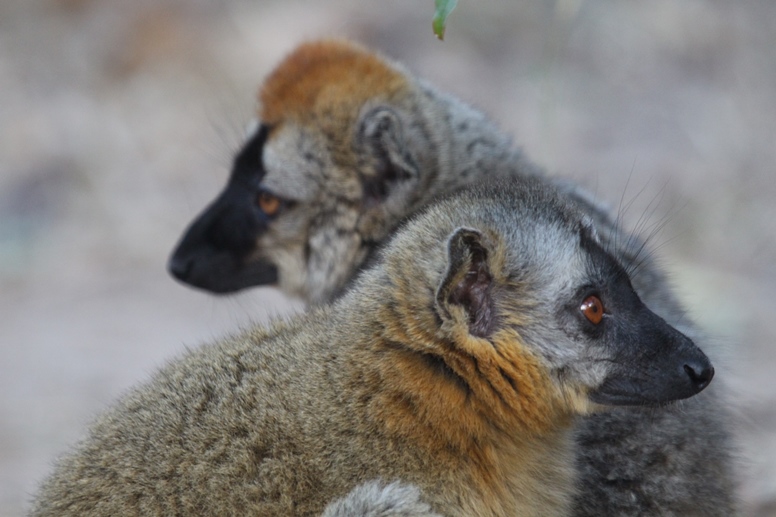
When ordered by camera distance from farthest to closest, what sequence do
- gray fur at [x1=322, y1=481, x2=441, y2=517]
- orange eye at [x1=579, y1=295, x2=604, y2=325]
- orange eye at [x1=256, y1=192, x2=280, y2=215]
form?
orange eye at [x1=256, y1=192, x2=280, y2=215]
orange eye at [x1=579, y1=295, x2=604, y2=325]
gray fur at [x1=322, y1=481, x2=441, y2=517]

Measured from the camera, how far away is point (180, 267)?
260 inches

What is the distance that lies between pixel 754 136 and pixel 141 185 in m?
8.46

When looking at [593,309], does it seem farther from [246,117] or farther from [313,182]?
[246,117]

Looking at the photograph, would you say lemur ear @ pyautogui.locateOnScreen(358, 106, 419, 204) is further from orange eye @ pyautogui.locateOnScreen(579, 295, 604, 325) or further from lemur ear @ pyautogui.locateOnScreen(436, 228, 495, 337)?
orange eye @ pyautogui.locateOnScreen(579, 295, 604, 325)

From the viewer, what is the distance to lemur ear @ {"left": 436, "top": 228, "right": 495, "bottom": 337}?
13.7 feet

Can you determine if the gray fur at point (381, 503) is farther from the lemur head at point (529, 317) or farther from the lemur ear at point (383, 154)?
the lemur ear at point (383, 154)

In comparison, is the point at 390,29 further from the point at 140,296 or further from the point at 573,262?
the point at 573,262

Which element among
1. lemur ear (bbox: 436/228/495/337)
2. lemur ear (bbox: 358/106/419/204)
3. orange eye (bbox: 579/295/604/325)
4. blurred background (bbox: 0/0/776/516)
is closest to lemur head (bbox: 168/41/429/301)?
lemur ear (bbox: 358/106/419/204)

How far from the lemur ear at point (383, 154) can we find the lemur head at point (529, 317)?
1.77m

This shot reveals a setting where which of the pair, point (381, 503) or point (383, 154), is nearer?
point (381, 503)

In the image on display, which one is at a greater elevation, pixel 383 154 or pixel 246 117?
pixel 246 117

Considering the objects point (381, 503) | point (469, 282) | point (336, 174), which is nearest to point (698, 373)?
point (469, 282)

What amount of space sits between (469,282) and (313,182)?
91.5 inches

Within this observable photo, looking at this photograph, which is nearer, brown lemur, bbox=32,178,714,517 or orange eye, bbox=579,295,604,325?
brown lemur, bbox=32,178,714,517
